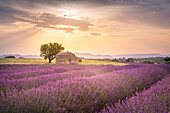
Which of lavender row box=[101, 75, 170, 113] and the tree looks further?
the tree

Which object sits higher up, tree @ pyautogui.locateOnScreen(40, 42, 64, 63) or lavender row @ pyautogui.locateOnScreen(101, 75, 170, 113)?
tree @ pyautogui.locateOnScreen(40, 42, 64, 63)

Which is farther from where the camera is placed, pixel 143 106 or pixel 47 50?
pixel 47 50

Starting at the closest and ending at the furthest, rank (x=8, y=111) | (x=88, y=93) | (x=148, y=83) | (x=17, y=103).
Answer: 1. (x=8, y=111)
2. (x=17, y=103)
3. (x=88, y=93)
4. (x=148, y=83)

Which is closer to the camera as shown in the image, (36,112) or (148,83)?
(36,112)

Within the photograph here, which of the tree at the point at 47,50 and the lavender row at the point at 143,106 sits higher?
the tree at the point at 47,50

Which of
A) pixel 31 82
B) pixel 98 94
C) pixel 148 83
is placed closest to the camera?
pixel 98 94

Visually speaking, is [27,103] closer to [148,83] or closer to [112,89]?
[112,89]

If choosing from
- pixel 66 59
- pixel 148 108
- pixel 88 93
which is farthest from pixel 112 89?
pixel 66 59

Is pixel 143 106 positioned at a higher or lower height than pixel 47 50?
lower

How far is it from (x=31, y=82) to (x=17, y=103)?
139 centimetres

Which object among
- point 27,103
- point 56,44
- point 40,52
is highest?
point 56,44

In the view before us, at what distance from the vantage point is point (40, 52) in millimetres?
33719

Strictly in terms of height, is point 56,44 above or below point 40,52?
above

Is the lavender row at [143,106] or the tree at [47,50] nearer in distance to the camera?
the lavender row at [143,106]
